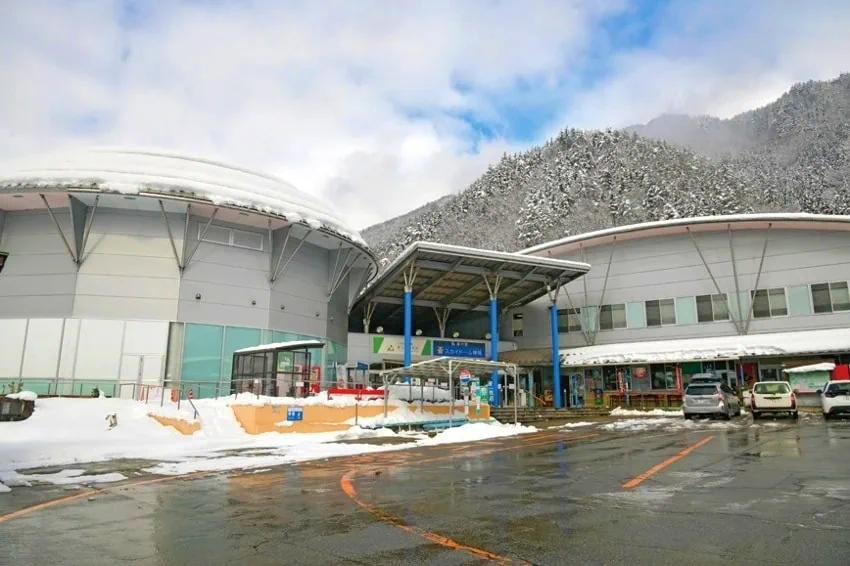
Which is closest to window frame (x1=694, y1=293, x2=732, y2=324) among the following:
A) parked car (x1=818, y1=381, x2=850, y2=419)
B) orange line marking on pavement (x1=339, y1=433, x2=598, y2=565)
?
parked car (x1=818, y1=381, x2=850, y2=419)

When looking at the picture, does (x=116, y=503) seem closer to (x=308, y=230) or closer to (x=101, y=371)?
(x=101, y=371)

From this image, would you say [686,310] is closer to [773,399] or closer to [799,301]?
[799,301]

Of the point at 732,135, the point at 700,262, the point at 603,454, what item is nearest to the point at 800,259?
the point at 700,262

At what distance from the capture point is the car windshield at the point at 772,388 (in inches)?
1065

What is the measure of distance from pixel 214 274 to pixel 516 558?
28.4 meters

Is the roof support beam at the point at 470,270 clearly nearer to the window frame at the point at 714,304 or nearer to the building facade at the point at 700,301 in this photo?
the building facade at the point at 700,301

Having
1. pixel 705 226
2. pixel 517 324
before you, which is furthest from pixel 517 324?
pixel 705 226

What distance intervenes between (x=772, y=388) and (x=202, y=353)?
1073 inches

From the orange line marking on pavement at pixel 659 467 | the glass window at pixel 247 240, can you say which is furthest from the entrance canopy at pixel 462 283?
the orange line marking on pavement at pixel 659 467

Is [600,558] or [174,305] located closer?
[600,558]

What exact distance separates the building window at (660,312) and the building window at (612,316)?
1.83 m

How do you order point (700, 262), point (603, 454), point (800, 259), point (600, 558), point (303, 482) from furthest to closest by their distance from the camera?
1. point (700, 262)
2. point (800, 259)
3. point (603, 454)
4. point (303, 482)
5. point (600, 558)

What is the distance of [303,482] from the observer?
9938mm

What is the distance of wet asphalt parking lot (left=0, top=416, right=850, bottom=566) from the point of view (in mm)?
4852
